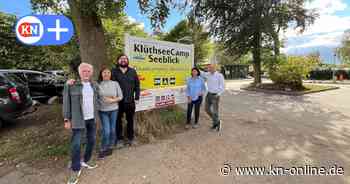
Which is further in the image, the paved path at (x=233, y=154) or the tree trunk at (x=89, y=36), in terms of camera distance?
the tree trunk at (x=89, y=36)

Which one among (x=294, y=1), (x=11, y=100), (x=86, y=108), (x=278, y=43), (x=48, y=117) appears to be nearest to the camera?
(x=86, y=108)

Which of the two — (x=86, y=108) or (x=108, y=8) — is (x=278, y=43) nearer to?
(x=108, y=8)

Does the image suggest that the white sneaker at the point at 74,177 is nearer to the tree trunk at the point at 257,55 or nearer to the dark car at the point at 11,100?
the dark car at the point at 11,100

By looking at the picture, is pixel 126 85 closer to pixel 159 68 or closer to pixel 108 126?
pixel 108 126

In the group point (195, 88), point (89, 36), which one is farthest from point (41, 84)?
point (195, 88)

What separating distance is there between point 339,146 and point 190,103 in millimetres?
3089

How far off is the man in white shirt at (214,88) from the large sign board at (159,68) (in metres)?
0.88

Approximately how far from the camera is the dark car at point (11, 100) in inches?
200

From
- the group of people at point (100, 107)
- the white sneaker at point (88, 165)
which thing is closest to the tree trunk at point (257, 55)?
the group of people at point (100, 107)

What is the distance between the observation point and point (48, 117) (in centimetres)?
645

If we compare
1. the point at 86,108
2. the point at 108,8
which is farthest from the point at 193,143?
the point at 108,8

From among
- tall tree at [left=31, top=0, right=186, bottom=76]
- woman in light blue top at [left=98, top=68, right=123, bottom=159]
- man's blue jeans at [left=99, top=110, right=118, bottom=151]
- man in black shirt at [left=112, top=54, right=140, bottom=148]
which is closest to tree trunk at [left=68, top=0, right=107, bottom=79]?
tall tree at [left=31, top=0, right=186, bottom=76]

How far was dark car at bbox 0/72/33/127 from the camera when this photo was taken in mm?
5082

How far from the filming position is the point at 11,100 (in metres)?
5.25
